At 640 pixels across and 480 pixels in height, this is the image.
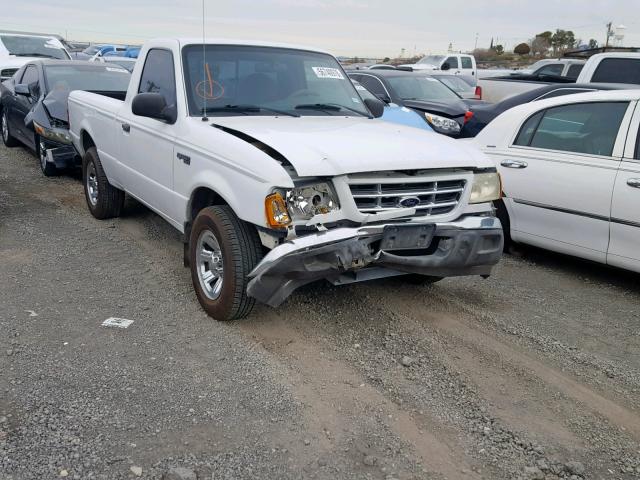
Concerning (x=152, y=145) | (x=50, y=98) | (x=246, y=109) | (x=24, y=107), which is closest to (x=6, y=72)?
(x=24, y=107)

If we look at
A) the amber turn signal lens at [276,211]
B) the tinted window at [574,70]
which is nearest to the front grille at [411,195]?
the amber turn signal lens at [276,211]

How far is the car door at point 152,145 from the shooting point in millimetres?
5051

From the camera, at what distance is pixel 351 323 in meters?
4.52

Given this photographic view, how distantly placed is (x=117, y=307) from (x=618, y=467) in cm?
337

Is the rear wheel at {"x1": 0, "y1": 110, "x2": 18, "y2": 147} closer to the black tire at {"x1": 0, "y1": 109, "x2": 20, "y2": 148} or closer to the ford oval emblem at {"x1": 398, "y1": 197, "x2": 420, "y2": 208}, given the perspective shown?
the black tire at {"x1": 0, "y1": 109, "x2": 20, "y2": 148}

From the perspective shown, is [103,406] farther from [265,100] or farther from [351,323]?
[265,100]

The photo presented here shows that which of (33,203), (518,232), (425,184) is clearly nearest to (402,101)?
(518,232)

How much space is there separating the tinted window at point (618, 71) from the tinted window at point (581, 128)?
5156 millimetres

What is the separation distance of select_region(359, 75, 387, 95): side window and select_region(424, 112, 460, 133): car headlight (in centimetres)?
161

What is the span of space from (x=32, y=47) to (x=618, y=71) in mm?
14102

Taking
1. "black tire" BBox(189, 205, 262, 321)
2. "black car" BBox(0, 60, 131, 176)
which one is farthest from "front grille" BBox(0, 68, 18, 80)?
"black tire" BBox(189, 205, 262, 321)

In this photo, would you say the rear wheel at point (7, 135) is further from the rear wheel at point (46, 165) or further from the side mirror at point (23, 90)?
the rear wheel at point (46, 165)

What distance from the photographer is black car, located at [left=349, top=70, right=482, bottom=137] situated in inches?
386

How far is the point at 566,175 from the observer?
5.58m
